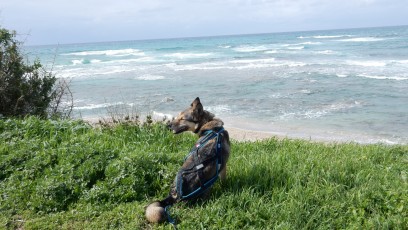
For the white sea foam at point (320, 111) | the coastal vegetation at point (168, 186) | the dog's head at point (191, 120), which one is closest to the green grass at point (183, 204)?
the coastal vegetation at point (168, 186)

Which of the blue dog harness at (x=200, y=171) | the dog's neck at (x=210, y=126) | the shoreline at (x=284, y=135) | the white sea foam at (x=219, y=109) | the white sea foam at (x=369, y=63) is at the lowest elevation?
the shoreline at (x=284, y=135)

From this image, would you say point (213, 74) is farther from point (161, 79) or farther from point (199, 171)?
point (199, 171)

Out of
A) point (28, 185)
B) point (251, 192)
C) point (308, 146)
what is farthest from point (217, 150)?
point (308, 146)

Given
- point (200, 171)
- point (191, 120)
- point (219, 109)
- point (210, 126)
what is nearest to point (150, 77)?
point (219, 109)

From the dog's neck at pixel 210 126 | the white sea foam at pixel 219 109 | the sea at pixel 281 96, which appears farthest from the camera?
the white sea foam at pixel 219 109

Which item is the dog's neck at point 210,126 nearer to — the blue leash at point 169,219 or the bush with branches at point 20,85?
the blue leash at point 169,219

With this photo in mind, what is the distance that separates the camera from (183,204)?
4.16m

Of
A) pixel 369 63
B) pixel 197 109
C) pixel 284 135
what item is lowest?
pixel 284 135

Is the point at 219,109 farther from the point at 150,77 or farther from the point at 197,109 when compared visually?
the point at 150,77

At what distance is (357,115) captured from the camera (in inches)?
542

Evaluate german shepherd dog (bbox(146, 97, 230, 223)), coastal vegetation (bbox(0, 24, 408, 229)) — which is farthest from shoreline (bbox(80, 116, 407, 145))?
german shepherd dog (bbox(146, 97, 230, 223))

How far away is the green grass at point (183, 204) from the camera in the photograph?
12.8 feet

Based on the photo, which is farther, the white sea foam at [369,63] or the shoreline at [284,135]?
the white sea foam at [369,63]

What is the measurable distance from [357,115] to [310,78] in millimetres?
9760
